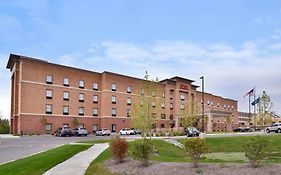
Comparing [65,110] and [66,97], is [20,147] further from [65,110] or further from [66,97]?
[66,97]

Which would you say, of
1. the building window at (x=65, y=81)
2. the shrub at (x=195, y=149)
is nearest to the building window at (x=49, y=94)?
the building window at (x=65, y=81)

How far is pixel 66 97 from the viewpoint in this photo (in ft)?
226

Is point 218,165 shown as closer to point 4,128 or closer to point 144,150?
Answer: point 144,150

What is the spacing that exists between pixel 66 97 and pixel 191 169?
59773 millimetres

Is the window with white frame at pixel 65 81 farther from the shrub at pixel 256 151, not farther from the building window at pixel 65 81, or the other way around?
the shrub at pixel 256 151

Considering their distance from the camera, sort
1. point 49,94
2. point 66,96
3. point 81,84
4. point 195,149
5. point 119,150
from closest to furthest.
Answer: point 195,149, point 119,150, point 49,94, point 66,96, point 81,84

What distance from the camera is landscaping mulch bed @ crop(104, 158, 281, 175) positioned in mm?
10477

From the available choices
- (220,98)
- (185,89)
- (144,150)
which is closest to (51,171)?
(144,150)

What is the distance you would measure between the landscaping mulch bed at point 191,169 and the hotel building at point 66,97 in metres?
42.7

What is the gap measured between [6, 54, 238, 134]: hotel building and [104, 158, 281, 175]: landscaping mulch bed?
42.7 metres

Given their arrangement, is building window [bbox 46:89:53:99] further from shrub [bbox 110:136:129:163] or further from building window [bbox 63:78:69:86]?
shrub [bbox 110:136:129:163]

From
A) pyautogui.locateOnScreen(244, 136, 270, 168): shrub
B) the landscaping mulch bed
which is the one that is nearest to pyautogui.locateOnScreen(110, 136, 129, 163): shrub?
the landscaping mulch bed

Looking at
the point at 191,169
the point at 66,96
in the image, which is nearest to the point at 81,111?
the point at 66,96

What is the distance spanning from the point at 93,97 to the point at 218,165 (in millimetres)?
64166
